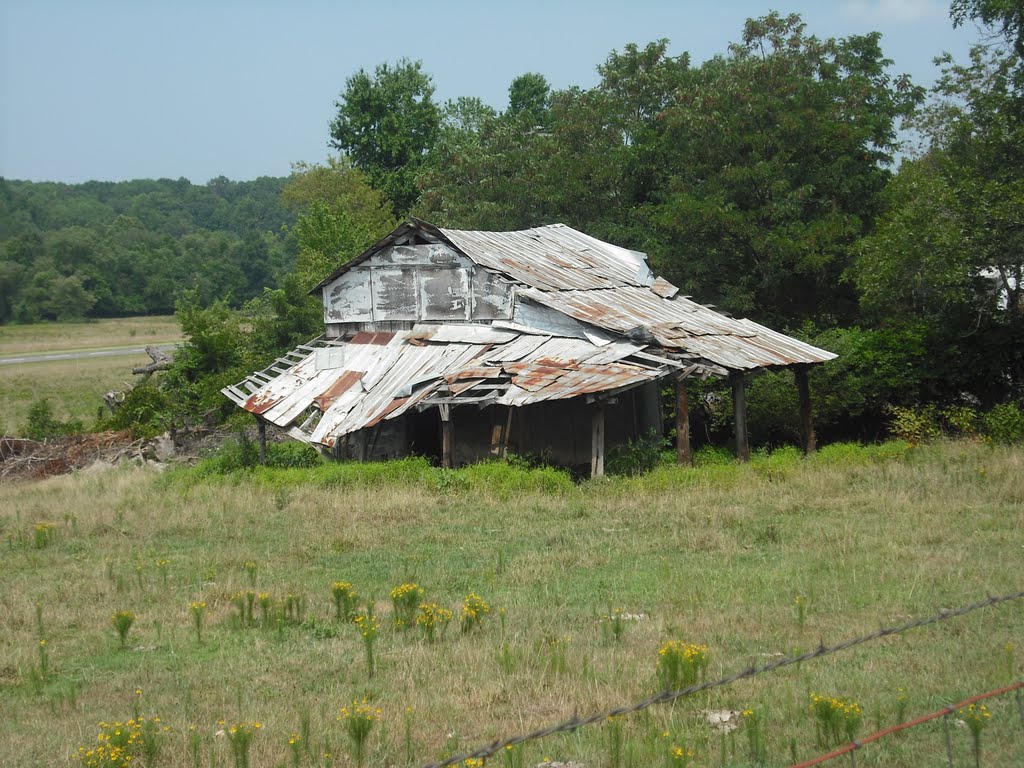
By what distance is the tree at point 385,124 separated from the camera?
58188mm

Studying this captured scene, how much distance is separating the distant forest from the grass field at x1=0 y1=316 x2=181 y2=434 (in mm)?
1788

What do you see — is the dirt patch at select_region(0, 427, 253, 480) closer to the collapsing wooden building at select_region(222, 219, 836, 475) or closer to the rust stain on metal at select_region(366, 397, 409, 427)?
the collapsing wooden building at select_region(222, 219, 836, 475)

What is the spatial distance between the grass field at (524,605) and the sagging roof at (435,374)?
5.42 feet

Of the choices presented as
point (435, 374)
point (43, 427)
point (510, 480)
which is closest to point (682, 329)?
point (435, 374)

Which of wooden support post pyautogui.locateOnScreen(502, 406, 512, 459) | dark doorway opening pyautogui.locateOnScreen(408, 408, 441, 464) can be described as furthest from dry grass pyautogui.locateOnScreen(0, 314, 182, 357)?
wooden support post pyautogui.locateOnScreen(502, 406, 512, 459)

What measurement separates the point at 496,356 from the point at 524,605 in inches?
438

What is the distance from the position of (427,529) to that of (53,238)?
46796mm

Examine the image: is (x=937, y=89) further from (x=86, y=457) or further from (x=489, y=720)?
(x=489, y=720)

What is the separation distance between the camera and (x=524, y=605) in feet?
34.8

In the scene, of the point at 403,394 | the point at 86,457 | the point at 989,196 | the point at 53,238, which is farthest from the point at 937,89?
the point at 53,238

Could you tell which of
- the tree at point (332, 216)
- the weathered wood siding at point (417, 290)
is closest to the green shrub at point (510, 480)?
the weathered wood siding at point (417, 290)

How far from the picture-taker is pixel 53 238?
55.3m

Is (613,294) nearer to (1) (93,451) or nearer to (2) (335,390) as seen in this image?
(2) (335,390)

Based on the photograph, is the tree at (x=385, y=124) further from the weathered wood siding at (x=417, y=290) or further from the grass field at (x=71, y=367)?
the weathered wood siding at (x=417, y=290)
